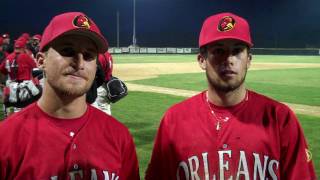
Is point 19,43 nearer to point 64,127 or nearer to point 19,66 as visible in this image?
point 19,66

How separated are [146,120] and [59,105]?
8.24 m

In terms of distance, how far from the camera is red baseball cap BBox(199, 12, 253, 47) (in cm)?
269

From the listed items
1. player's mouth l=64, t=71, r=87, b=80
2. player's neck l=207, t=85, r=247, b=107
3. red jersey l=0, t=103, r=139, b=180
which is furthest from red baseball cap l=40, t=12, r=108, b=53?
player's neck l=207, t=85, r=247, b=107

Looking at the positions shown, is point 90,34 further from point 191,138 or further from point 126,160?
point 191,138

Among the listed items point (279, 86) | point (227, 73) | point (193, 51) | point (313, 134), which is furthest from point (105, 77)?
point (193, 51)

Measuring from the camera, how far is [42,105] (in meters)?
2.35

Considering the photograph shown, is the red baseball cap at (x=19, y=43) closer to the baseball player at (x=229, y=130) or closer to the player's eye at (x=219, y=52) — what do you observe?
the baseball player at (x=229, y=130)

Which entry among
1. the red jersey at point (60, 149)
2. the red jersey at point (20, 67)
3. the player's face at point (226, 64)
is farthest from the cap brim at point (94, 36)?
the red jersey at point (20, 67)

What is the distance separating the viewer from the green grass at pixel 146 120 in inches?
295

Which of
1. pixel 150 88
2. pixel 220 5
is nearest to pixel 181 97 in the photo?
pixel 150 88

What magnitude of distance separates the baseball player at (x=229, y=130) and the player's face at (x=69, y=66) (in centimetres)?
80

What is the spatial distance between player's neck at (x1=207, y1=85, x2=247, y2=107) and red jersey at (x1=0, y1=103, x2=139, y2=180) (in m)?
0.68

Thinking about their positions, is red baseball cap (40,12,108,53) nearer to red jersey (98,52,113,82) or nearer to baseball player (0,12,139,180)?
baseball player (0,12,139,180)

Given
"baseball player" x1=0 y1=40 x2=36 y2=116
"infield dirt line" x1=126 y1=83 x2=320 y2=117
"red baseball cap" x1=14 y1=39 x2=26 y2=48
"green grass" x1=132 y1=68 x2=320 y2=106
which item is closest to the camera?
"red baseball cap" x1=14 y1=39 x2=26 y2=48
